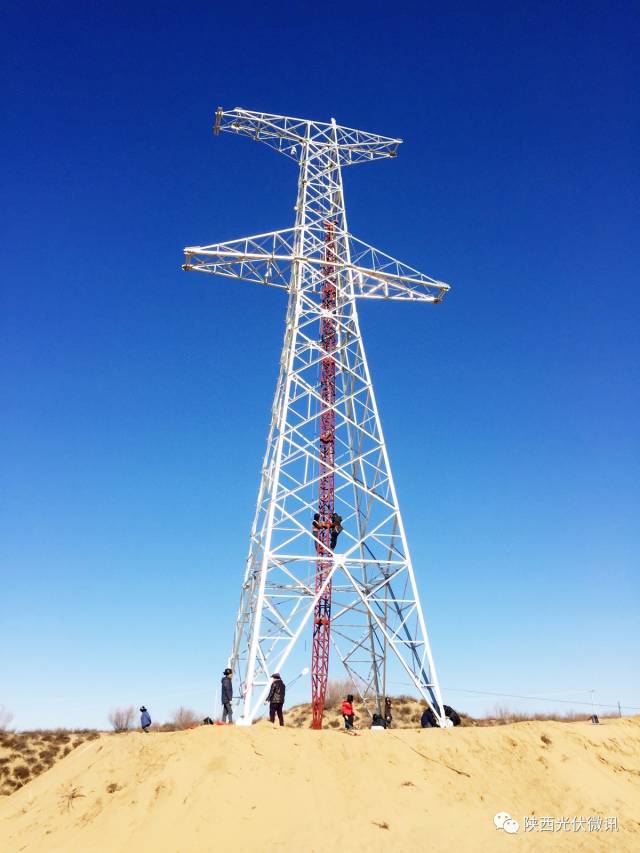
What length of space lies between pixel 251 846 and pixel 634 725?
14118mm

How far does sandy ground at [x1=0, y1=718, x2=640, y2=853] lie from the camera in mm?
11047

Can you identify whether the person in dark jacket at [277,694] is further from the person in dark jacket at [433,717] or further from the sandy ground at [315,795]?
the person in dark jacket at [433,717]

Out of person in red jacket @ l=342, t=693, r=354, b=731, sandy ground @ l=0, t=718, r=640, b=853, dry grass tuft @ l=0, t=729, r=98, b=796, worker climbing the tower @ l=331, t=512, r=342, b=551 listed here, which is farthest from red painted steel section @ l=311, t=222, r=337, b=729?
dry grass tuft @ l=0, t=729, r=98, b=796

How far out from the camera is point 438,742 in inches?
551

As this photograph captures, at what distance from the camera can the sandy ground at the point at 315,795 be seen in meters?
11.0

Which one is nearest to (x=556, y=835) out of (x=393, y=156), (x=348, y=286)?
(x=348, y=286)
